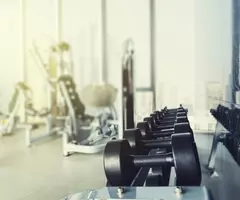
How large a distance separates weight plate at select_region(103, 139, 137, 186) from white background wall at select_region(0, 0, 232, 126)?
11.2 feet

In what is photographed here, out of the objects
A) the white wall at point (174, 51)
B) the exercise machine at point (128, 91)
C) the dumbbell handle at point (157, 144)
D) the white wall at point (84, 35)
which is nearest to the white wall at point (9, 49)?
the white wall at point (84, 35)

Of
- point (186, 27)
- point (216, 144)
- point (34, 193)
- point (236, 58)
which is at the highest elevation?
point (186, 27)

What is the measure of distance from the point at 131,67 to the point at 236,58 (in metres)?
2.53

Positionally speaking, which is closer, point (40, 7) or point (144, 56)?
point (144, 56)

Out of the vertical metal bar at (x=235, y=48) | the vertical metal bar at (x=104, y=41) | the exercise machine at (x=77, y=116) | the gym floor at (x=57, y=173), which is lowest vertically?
the gym floor at (x=57, y=173)

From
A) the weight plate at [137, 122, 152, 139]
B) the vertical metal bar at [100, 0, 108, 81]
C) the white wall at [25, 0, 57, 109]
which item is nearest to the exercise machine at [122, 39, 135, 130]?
the vertical metal bar at [100, 0, 108, 81]

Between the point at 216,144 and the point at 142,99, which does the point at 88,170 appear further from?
the point at 142,99

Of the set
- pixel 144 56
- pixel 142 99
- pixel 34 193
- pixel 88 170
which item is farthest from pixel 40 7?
pixel 34 193

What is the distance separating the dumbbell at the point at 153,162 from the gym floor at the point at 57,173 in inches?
28.6

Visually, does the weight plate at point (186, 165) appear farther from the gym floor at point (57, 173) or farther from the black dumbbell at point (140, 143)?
the gym floor at point (57, 173)

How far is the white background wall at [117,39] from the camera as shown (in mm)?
4426

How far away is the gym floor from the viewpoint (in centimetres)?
166

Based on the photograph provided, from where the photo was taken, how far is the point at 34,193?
2123 millimetres

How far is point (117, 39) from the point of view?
4.79 metres
